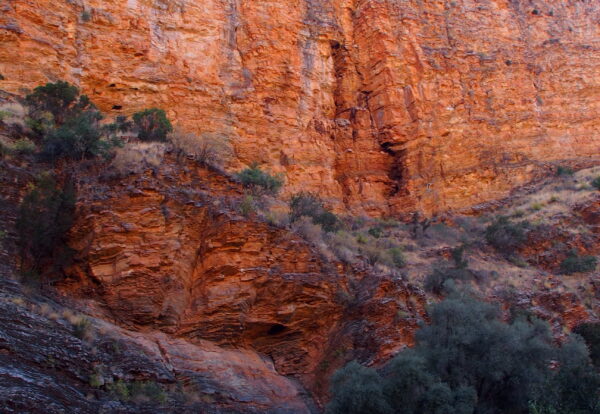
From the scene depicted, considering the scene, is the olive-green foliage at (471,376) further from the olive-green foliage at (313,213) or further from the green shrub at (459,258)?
the green shrub at (459,258)

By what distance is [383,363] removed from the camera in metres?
13.3

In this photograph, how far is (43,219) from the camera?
39.8ft

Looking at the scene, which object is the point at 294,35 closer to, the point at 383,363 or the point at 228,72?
the point at 228,72

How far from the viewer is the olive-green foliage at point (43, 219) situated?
39.0 feet

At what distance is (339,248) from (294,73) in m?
13.0

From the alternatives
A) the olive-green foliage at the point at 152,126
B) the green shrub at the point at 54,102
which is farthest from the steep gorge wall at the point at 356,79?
the olive-green foliage at the point at 152,126

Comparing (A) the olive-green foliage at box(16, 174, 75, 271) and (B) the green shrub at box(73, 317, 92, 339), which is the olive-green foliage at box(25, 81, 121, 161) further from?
(B) the green shrub at box(73, 317, 92, 339)

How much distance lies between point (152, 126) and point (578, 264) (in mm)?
15140

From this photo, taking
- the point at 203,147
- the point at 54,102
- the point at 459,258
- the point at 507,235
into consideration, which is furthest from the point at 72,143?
the point at 507,235

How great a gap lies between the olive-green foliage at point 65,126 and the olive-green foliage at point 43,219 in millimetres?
1171

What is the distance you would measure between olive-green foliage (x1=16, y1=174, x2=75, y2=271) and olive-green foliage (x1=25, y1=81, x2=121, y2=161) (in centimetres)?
117

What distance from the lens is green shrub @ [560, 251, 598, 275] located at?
2016 centimetres

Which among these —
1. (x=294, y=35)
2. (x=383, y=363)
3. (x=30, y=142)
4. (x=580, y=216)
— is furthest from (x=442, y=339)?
(x=294, y=35)

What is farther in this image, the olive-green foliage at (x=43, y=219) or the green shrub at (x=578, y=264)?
the green shrub at (x=578, y=264)
